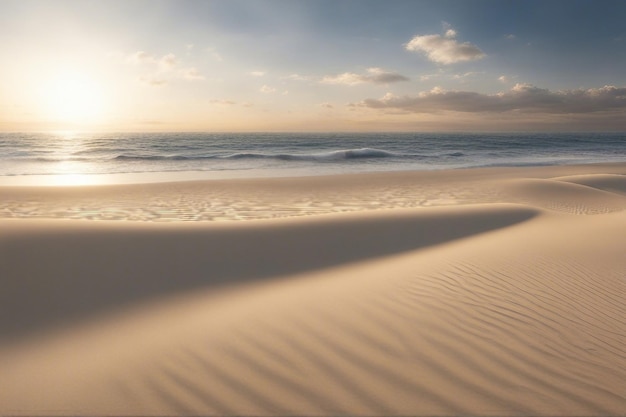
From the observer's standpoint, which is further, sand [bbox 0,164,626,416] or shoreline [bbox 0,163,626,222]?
shoreline [bbox 0,163,626,222]

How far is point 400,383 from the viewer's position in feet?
10.1

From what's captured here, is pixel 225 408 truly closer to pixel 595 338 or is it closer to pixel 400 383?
pixel 400 383

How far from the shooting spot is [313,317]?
411 cm

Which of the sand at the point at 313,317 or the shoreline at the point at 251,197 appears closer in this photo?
the sand at the point at 313,317

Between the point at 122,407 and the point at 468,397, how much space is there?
2458 millimetres

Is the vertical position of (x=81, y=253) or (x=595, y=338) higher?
(x=81, y=253)

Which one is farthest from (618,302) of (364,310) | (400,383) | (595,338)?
(400,383)

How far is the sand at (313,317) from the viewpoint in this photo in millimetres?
2965

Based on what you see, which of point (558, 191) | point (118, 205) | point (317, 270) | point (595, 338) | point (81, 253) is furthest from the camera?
point (558, 191)

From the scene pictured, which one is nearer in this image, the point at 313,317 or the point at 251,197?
the point at 313,317

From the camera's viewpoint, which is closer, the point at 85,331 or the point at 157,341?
the point at 157,341

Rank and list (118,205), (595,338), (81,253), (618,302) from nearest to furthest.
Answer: (595,338) → (618,302) → (81,253) → (118,205)

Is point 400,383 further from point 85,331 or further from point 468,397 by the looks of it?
point 85,331

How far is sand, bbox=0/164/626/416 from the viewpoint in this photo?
2.96 metres
